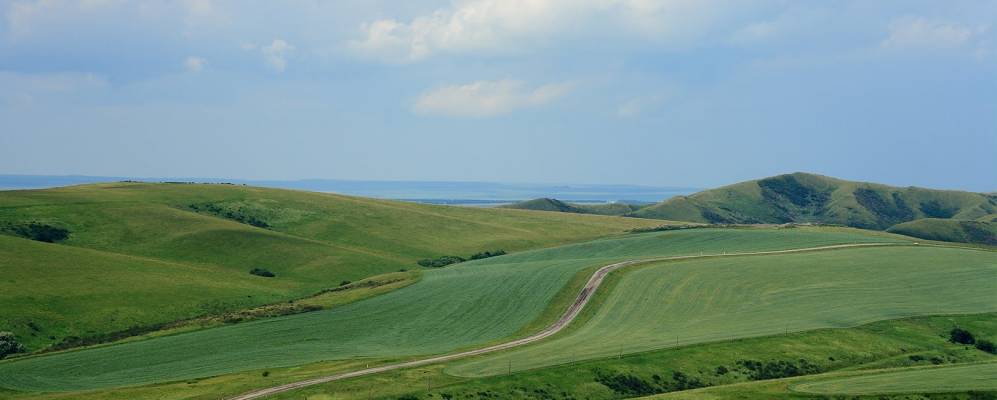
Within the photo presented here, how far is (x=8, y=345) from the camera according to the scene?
77375 millimetres

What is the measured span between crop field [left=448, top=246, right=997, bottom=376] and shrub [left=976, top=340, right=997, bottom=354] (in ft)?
28.5

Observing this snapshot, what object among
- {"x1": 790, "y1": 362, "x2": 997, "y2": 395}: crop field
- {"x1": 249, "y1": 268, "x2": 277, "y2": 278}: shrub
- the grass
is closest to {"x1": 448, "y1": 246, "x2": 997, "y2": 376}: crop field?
the grass

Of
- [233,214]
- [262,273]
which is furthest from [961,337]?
[233,214]

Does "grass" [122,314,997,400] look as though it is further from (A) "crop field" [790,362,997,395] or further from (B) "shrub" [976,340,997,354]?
(A) "crop field" [790,362,997,395]

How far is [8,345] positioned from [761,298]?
269 ft

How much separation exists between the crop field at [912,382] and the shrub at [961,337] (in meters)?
13.7

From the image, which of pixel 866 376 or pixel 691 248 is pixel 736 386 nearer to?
pixel 866 376

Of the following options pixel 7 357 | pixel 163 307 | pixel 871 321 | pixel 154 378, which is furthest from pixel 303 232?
pixel 871 321

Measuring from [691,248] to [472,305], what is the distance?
183 ft

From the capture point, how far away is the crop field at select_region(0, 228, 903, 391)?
6731 cm

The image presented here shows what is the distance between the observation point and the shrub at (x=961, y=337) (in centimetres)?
8069

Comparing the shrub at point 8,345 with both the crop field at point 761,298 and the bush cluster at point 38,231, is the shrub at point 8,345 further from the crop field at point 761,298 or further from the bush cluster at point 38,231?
the bush cluster at point 38,231

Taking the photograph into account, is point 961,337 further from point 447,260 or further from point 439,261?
point 439,261

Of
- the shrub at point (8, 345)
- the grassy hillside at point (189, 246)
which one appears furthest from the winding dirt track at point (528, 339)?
the grassy hillside at point (189, 246)
